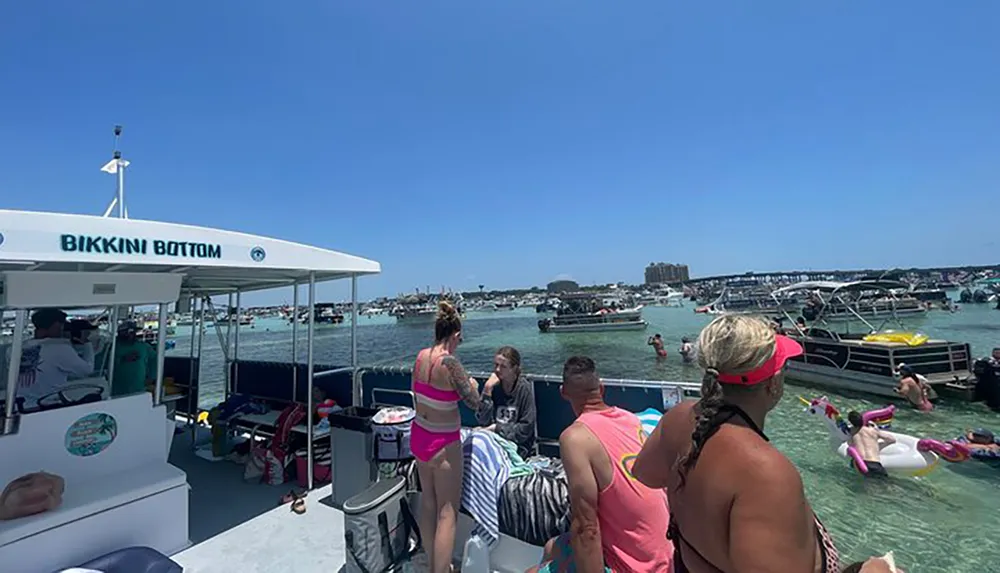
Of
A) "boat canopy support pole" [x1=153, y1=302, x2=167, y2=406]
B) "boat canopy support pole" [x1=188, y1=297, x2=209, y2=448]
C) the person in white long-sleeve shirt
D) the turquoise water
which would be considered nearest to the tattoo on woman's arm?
"boat canopy support pole" [x1=153, y1=302, x2=167, y2=406]

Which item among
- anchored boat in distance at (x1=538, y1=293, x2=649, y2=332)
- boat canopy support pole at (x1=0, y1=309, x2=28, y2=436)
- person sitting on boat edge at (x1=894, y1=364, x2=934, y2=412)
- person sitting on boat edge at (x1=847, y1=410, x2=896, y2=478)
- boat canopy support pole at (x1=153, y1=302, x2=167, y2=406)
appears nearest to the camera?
boat canopy support pole at (x1=0, y1=309, x2=28, y2=436)

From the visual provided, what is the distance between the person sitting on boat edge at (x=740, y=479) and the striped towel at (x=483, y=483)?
1819 mm

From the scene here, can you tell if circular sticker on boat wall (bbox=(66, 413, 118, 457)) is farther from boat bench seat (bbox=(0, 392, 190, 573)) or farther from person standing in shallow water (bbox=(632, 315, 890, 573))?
person standing in shallow water (bbox=(632, 315, 890, 573))

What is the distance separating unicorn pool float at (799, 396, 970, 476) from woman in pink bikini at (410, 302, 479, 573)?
297 inches

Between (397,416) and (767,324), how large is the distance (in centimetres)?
335

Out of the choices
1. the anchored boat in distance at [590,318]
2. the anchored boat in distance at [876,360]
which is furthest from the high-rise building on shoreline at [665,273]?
the anchored boat in distance at [876,360]

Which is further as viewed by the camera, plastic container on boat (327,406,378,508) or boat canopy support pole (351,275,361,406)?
boat canopy support pole (351,275,361,406)

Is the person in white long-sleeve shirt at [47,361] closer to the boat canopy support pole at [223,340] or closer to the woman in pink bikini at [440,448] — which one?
the boat canopy support pole at [223,340]

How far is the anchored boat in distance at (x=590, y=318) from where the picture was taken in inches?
1551

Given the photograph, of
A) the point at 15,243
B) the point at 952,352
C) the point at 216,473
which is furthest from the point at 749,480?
the point at 952,352

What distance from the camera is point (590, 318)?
40.4 metres

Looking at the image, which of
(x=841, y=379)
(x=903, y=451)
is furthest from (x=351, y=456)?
(x=841, y=379)

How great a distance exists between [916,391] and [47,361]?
17.0m

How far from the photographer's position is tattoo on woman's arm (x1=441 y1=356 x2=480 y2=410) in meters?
2.92
